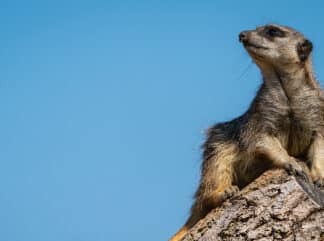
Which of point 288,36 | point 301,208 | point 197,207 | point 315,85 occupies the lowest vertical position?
point 301,208

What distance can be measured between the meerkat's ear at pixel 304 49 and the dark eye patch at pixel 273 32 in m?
0.26

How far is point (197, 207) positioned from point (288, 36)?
2.40 metres

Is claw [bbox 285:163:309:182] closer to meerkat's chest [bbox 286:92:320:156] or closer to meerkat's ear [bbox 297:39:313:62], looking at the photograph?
meerkat's chest [bbox 286:92:320:156]

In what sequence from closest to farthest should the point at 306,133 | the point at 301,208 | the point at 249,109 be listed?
the point at 301,208, the point at 306,133, the point at 249,109

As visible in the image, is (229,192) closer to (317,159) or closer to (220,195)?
(220,195)

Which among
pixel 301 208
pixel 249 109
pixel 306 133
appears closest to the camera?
pixel 301 208

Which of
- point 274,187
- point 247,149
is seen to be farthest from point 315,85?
point 274,187

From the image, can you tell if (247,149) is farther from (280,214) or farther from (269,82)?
(280,214)

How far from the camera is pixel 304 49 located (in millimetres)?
8250

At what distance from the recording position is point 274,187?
5961 millimetres

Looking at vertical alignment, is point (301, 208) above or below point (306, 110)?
below

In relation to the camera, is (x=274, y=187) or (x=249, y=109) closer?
(x=274, y=187)

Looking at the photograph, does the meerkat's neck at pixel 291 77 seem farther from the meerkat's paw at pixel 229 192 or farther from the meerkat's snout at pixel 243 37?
the meerkat's paw at pixel 229 192

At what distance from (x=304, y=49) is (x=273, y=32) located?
43 centimetres
